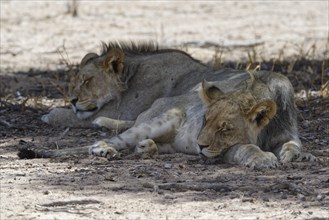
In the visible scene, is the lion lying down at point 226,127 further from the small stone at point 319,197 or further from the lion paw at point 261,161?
the small stone at point 319,197

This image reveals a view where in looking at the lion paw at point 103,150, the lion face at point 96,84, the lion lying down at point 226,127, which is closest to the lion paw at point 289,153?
the lion lying down at point 226,127

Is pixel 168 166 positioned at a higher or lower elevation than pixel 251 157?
lower

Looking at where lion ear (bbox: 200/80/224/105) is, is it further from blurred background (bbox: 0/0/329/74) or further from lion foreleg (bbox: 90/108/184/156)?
blurred background (bbox: 0/0/329/74)

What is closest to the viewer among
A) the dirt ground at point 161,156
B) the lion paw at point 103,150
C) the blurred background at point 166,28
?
the dirt ground at point 161,156

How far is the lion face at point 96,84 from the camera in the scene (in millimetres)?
9031

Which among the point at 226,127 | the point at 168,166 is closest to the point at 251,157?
the point at 226,127

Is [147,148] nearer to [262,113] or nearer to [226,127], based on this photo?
[226,127]

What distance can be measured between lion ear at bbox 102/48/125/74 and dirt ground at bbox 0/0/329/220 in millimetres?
631

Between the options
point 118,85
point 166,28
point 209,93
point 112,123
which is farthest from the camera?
point 166,28

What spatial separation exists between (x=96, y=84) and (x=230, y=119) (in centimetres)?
227

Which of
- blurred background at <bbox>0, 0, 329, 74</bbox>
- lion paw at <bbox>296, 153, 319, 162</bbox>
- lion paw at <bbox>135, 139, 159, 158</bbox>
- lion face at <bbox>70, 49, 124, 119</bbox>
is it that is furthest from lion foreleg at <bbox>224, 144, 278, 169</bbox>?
blurred background at <bbox>0, 0, 329, 74</bbox>

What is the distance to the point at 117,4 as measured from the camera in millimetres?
16891

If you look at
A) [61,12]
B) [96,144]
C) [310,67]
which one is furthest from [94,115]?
[61,12]

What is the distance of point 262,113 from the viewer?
7.16 m
